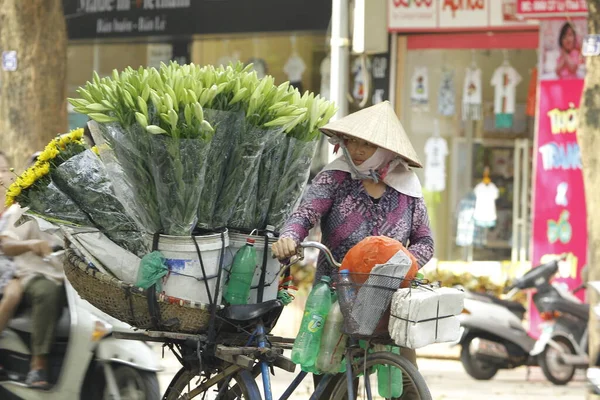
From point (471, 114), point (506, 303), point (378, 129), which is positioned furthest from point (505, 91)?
point (378, 129)

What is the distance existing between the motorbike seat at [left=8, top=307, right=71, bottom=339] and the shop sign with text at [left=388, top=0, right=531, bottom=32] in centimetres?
747

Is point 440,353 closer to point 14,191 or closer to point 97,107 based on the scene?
point 14,191

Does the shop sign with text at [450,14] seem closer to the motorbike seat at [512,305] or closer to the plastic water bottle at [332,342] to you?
the motorbike seat at [512,305]

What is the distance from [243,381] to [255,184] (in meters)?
0.84

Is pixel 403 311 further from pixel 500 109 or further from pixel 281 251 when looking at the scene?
pixel 500 109

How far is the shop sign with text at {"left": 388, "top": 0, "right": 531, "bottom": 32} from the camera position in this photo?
12.6m

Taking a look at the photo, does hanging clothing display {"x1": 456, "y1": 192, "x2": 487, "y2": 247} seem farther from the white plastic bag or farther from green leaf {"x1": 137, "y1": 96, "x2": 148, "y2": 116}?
green leaf {"x1": 137, "y1": 96, "x2": 148, "y2": 116}

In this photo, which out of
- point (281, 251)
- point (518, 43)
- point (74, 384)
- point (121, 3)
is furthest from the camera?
point (121, 3)

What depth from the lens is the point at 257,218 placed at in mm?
5289

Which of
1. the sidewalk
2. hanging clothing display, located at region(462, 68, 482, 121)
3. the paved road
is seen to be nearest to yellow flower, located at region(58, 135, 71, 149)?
the paved road

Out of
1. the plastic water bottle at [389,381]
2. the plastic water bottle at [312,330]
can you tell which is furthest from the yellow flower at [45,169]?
the plastic water bottle at [389,381]

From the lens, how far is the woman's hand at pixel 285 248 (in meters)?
4.88

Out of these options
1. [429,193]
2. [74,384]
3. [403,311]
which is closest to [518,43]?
[429,193]

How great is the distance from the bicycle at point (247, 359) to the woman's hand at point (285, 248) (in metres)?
0.05
